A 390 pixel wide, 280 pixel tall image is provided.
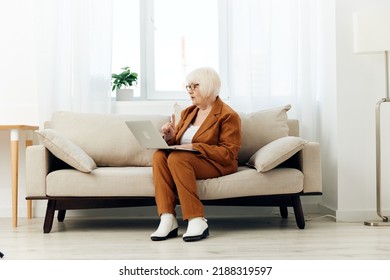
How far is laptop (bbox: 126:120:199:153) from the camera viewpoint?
3.37 meters

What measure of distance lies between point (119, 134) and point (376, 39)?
182cm

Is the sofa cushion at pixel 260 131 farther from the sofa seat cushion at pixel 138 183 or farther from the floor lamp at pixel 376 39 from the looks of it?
the floor lamp at pixel 376 39

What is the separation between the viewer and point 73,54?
177 inches

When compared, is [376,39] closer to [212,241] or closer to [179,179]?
[179,179]

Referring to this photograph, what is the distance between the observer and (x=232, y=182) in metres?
3.60

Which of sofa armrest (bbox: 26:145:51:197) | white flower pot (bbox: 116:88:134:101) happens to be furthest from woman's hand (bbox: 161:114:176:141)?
white flower pot (bbox: 116:88:134:101)

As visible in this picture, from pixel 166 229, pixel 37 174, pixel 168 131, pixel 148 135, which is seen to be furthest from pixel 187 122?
pixel 37 174

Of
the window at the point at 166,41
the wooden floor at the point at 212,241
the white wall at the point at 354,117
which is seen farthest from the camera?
the window at the point at 166,41

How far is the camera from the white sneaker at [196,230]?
3328 mm

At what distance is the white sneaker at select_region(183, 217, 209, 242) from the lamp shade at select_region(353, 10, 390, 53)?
1.58 meters

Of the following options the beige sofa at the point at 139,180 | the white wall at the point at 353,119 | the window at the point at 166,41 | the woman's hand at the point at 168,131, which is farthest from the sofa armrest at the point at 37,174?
the white wall at the point at 353,119

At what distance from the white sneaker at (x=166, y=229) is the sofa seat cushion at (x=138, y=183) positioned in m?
0.25

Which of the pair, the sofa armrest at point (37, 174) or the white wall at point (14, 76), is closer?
the sofa armrest at point (37, 174)

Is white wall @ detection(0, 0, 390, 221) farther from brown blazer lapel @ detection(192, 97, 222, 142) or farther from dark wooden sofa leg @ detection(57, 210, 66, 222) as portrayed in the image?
dark wooden sofa leg @ detection(57, 210, 66, 222)
